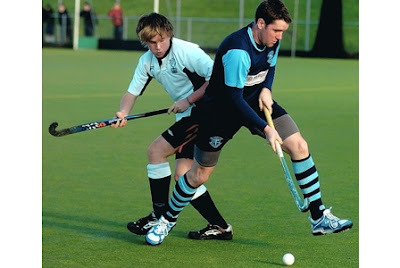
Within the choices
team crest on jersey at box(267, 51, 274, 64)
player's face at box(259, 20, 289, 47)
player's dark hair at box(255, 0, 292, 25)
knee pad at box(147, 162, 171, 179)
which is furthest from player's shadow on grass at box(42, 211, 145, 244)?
player's dark hair at box(255, 0, 292, 25)

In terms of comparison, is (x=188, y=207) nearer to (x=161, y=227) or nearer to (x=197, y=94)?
(x=161, y=227)

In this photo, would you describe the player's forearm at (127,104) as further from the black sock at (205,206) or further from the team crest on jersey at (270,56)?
the team crest on jersey at (270,56)

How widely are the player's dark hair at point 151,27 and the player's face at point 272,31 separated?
698mm

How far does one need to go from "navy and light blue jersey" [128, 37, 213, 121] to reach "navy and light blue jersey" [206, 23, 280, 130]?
1.35 ft

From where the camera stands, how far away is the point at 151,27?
5.76m

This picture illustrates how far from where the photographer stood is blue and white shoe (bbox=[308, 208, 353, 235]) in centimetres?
556

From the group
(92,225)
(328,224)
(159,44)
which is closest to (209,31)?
(92,225)

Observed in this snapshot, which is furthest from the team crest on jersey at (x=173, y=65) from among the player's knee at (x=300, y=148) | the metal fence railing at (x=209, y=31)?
the metal fence railing at (x=209, y=31)

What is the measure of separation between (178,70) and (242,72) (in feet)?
2.75

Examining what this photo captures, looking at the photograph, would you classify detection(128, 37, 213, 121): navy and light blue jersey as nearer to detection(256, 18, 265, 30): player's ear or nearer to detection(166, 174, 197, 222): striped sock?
detection(166, 174, 197, 222): striped sock
